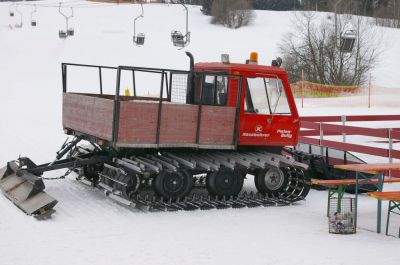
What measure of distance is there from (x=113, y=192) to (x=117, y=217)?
823mm

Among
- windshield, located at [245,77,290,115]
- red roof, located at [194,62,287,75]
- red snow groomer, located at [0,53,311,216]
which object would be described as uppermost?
red roof, located at [194,62,287,75]

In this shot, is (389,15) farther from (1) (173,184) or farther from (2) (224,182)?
(1) (173,184)

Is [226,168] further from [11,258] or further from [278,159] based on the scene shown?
[11,258]

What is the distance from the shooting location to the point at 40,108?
32.3 metres

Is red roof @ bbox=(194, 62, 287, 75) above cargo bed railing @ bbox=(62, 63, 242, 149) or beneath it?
above

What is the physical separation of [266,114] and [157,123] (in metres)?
2.04

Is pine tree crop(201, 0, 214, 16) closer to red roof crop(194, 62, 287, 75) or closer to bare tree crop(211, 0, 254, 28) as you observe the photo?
bare tree crop(211, 0, 254, 28)

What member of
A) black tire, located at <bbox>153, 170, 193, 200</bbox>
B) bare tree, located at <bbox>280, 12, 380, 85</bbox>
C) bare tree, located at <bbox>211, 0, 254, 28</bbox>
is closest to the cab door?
black tire, located at <bbox>153, 170, 193, 200</bbox>

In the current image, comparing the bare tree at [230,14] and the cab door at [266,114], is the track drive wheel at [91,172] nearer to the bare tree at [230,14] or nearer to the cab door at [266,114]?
the cab door at [266,114]

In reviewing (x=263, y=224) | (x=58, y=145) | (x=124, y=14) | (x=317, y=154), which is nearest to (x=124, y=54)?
(x=124, y=14)

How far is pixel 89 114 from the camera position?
11969mm

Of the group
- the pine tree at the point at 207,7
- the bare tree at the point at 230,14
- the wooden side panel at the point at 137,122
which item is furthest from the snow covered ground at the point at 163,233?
the pine tree at the point at 207,7

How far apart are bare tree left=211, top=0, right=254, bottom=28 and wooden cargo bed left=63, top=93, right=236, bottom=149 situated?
59.6 metres

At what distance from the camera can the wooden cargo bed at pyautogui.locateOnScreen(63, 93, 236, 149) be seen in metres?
10.9
